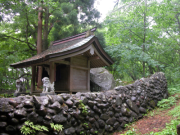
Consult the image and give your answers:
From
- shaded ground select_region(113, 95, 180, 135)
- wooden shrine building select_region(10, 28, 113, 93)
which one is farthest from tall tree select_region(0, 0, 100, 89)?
shaded ground select_region(113, 95, 180, 135)

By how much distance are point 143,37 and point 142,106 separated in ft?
23.1

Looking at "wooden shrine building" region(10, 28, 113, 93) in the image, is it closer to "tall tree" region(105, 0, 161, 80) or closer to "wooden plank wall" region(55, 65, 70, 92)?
"wooden plank wall" region(55, 65, 70, 92)

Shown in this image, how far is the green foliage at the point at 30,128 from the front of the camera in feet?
8.29

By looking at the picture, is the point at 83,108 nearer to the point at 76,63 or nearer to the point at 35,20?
the point at 76,63

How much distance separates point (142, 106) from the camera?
6141 millimetres

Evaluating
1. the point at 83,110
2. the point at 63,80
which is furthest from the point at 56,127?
the point at 63,80

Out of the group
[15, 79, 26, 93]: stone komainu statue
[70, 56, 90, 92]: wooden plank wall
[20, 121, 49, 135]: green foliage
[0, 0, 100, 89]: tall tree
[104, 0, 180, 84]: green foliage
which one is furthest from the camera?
[104, 0, 180, 84]: green foliage

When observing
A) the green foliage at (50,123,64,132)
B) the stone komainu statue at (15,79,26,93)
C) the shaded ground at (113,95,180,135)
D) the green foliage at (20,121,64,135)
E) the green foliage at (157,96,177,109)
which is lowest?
the shaded ground at (113,95,180,135)

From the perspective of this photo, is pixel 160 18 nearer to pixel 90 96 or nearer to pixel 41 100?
pixel 90 96

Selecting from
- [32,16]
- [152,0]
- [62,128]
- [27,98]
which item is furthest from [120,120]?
[152,0]

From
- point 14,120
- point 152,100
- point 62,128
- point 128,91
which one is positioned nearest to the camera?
point 14,120

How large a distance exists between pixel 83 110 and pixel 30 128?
1551 millimetres

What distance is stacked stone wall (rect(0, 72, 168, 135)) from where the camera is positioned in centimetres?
260

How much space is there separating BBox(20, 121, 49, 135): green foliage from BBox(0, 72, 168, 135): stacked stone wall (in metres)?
0.08
